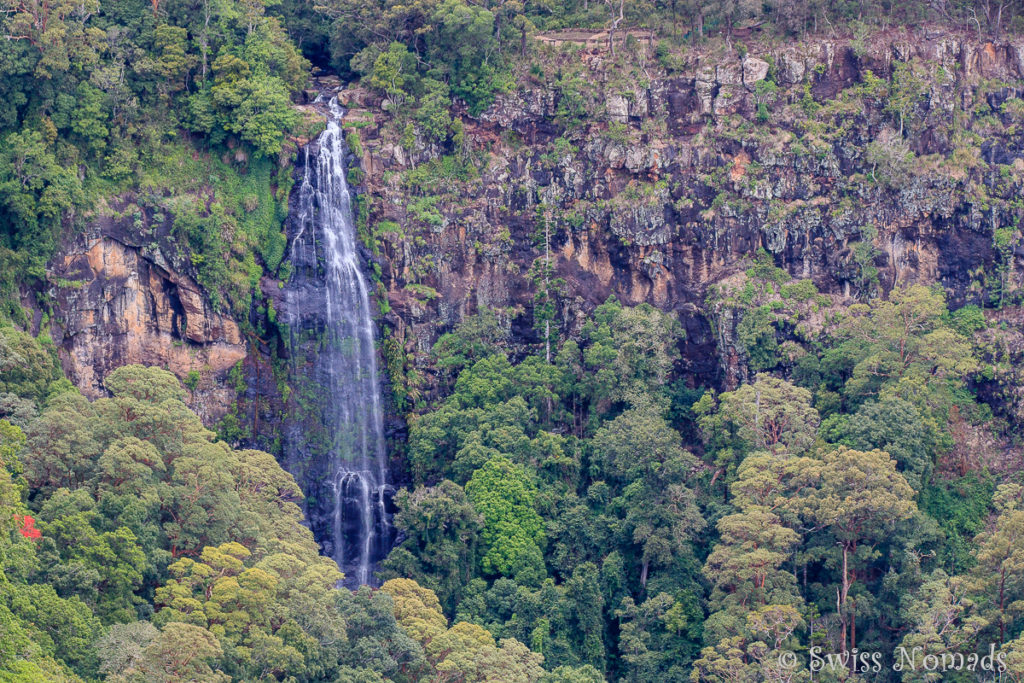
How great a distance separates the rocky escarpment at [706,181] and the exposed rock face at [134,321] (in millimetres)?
5766

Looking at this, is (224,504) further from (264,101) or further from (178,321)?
(264,101)

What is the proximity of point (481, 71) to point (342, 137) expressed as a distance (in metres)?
4.88

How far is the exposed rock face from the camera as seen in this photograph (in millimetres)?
52219

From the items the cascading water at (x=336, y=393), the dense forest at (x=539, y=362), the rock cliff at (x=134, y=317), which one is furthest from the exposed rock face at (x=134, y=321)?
the cascading water at (x=336, y=393)

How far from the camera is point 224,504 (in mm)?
46406

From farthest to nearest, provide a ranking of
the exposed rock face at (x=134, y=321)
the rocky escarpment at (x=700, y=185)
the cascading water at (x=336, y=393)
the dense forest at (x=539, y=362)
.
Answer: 1. the rocky escarpment at (x=700, y=185)
2. the cascading water at (x=336, y=393)
3. the exposed rock face at (x=134, y=321)
4. the dense forest at (x=539, y=362)

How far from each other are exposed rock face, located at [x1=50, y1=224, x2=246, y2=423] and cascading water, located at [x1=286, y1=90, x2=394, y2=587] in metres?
2.35

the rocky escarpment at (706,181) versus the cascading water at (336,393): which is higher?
the rocky escarpment at (706,181)

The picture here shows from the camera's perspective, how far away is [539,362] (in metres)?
56.5

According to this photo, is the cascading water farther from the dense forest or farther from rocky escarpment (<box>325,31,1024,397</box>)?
rocky escarpment (<box>325,31,1024,397</box>)

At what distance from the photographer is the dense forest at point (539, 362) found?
150 feet

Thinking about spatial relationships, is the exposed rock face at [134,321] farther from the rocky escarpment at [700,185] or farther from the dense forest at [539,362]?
the rocky escarpment at [700,185]

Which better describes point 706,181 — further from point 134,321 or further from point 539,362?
point 134,321

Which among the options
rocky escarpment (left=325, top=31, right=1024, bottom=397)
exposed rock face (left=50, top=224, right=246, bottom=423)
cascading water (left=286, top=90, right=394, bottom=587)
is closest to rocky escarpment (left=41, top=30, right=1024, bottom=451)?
rocky escarpment (left=325, top=31, right=1024, bottom=397)
